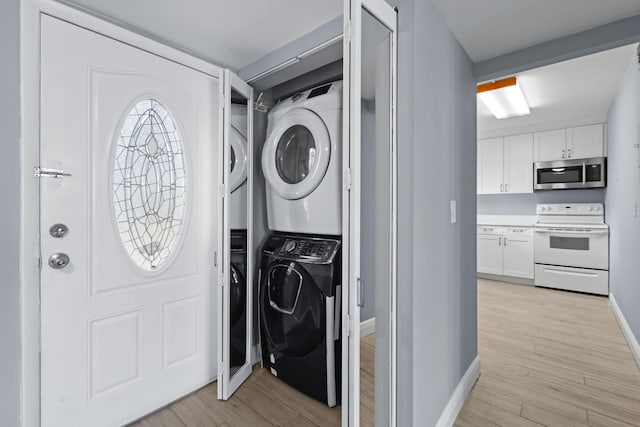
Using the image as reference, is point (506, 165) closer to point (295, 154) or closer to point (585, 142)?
point (585, 142)

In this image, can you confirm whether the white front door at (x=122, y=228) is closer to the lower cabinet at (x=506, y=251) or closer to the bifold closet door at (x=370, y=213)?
the bifold closet door at (x=370, y=213)

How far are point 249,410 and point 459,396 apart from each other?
125 centimetres

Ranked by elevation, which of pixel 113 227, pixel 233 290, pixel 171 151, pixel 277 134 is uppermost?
pixel 277 134

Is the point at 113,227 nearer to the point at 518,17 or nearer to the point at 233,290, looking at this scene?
the point at 233,290

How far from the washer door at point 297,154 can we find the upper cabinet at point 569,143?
4504 mm

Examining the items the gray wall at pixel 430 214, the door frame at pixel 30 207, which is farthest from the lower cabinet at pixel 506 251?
the door frame at pixel 30 207

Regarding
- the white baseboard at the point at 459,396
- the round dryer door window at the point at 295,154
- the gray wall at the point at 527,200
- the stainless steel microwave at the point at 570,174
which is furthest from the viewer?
the gray wall at the point at 527,200

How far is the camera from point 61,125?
56.0 inches

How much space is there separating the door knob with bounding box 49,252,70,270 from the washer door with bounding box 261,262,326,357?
1.08 meters

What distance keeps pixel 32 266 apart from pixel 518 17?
2.60 meters

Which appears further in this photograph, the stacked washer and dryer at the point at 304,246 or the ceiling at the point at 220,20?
the stacked washer and dryer at the point at 304,246

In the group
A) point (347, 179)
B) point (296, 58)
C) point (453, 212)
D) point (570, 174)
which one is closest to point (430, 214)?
point (453, 212)

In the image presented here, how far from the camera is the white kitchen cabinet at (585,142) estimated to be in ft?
14.0

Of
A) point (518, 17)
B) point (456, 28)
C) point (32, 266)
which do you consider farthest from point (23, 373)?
point (518, 17)
